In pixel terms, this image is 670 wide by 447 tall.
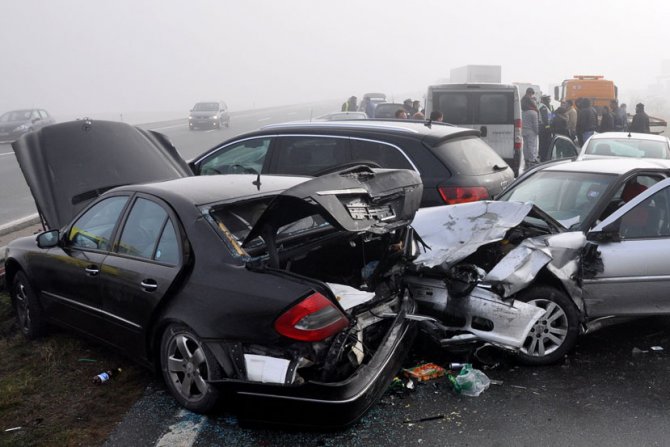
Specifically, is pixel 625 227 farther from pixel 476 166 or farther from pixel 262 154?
pixel 262 154

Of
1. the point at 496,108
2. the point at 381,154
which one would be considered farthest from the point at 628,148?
the point at 381,154

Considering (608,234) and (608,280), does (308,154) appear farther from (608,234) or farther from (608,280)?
(608,280)

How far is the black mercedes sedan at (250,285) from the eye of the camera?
3.77 m

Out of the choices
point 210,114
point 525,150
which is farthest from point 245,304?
point 210,114

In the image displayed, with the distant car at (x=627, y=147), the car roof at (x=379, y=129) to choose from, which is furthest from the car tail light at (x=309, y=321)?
the distant car at (x=627, y=147)

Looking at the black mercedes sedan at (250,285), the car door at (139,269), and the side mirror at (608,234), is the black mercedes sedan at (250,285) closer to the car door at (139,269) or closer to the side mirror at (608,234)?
the car door at (139,269)

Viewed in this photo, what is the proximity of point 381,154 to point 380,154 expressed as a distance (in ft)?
0.04

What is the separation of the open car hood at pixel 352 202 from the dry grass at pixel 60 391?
1.51 meters

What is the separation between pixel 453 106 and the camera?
14273mm

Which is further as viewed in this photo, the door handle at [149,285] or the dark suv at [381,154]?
the dark suv at [381,154]

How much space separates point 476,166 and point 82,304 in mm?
4151

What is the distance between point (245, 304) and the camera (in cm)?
385

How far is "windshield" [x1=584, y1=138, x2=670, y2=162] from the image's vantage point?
36.6 feet

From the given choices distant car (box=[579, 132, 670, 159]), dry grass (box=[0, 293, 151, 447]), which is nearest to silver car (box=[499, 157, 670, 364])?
dry grass (box=[0, 293, 151, 447])
